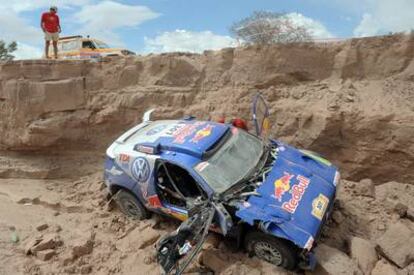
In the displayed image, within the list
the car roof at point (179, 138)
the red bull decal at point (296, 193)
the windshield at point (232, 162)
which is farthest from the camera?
the car roof at point (179, 138)

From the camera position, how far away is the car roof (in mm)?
5625

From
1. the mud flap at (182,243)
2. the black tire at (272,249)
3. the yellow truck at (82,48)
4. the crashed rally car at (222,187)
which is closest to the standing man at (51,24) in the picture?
the yellow truck at (82,48)

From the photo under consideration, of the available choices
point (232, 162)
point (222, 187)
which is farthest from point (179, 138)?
point (222, 187)

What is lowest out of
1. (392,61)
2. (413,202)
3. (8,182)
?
(8,182)

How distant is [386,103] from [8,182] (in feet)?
26.2

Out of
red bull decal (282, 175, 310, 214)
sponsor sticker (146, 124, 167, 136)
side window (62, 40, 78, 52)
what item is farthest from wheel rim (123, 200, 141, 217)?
side window (62, 40, 78, 52)

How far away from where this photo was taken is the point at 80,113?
29.6 feet

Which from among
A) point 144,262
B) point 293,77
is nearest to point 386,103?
point 293,77

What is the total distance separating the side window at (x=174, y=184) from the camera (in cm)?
563

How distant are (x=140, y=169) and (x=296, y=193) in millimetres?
2267

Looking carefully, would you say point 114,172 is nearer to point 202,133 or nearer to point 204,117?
point 202,133

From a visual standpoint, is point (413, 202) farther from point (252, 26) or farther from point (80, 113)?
point (80, 113)

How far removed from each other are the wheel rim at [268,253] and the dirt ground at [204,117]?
9 centimetres

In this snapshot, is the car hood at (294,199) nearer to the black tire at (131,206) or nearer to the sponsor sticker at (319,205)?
the sponsor sticker at (319,205)
